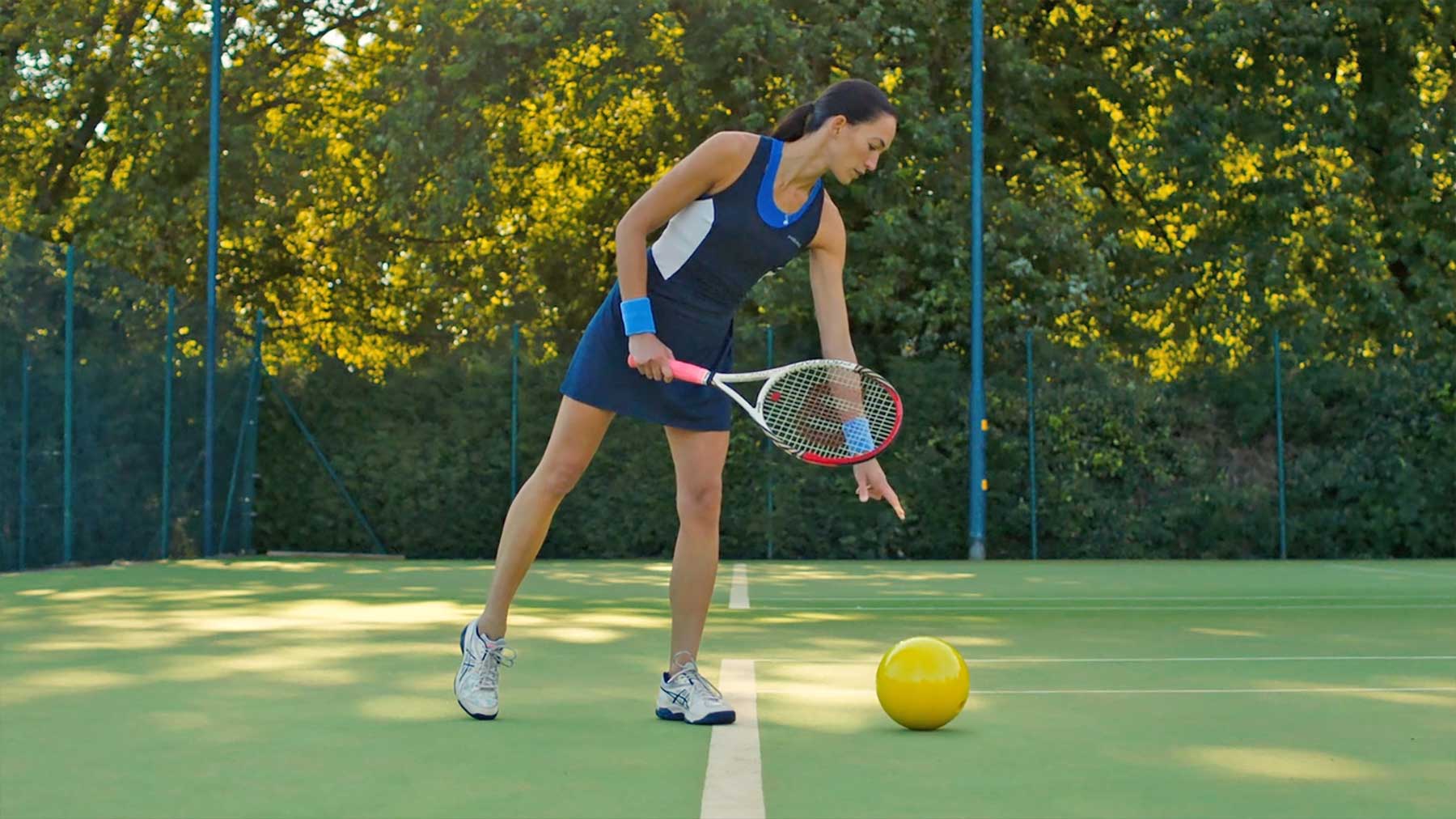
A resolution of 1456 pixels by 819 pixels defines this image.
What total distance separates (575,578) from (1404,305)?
32.7ft

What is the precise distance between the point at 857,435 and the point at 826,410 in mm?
133

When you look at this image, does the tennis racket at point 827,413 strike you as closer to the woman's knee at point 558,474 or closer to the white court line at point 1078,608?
the woman's knee at point 558,474

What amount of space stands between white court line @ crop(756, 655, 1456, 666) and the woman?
67.4 inches

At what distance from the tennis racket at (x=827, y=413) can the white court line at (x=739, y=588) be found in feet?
15.1

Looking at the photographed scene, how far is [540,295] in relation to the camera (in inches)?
854

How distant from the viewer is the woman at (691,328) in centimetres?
500

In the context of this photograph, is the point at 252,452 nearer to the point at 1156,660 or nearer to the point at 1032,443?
the point at 1032,443

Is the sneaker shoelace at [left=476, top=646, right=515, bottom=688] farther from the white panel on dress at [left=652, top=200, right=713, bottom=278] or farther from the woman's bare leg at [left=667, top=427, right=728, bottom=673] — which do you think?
the white panel on dress at [left=652, top=200, right=713, bottom=278]

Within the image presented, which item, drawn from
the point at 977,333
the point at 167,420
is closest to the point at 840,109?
the point at 167,420

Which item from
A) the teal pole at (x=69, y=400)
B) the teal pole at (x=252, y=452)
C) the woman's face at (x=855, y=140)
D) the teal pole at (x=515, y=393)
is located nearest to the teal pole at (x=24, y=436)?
the teal pole at (x=69, y=400)

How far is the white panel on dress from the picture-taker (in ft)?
16.6

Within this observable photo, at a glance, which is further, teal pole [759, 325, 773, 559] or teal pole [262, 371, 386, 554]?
teal pole [262, 371, 386, 554]

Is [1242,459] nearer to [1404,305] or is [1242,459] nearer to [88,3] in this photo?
[1404,305]

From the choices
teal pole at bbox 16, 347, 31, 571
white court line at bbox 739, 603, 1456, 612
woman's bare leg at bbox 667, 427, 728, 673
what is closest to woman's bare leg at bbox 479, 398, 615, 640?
woman's bare leg at bbox 667, 427, 728, 673
